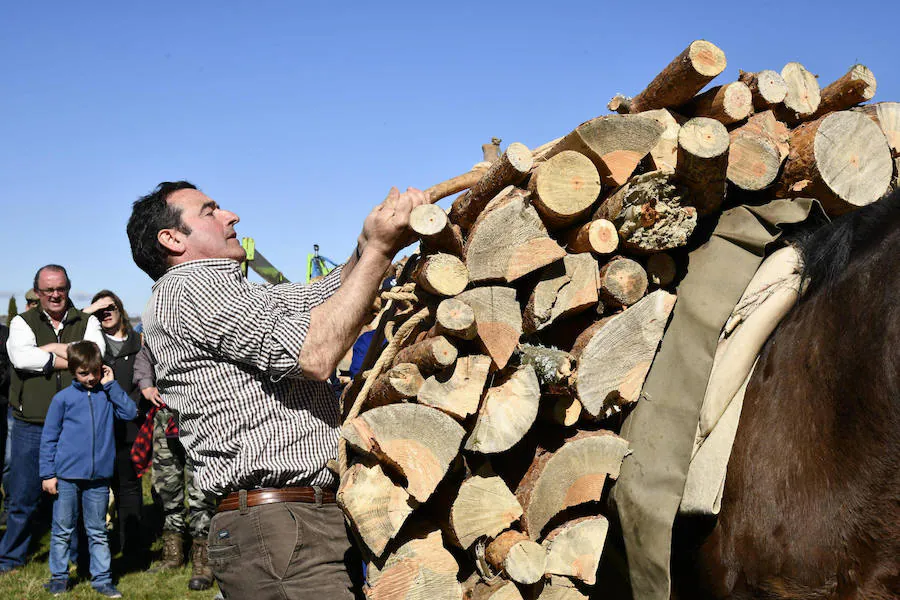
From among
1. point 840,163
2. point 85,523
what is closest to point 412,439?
point 840,163

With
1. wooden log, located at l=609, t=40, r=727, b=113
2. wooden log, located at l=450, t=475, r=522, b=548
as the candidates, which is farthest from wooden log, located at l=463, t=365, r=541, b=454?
wooden log, located at l=609, t=40, r=727, b=113

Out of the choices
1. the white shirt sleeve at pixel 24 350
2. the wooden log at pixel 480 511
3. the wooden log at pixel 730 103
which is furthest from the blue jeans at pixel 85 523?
the wooden log at pixel 730 103

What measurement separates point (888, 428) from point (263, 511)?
1828 mm

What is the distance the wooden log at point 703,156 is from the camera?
87.8 inches

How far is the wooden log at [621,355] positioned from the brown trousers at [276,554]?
1015mm

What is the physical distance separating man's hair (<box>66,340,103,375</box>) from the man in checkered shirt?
147 inches

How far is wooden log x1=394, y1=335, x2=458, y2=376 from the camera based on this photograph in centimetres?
222

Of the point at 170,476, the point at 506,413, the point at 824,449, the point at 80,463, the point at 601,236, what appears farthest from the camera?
the point at 170,476

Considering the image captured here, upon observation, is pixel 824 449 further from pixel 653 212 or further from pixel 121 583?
pixel 121 583

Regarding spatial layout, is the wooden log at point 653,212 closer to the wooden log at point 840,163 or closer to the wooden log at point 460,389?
the wooden log at point 840,163

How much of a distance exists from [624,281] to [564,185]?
1.22ft

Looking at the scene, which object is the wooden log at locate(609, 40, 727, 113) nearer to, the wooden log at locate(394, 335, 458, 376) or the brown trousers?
the wooden log at locate(394, 335, 458, 376)

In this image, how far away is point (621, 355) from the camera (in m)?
2.36

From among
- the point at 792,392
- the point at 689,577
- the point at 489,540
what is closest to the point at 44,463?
the point at 489,540
